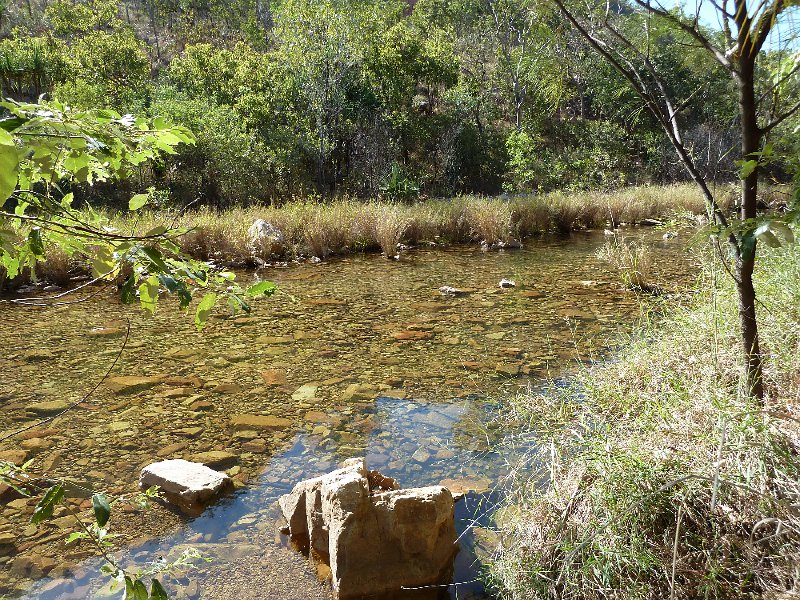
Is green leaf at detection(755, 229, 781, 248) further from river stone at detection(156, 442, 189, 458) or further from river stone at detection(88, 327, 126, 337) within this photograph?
river stone at detection(88, 327, 126, 337)

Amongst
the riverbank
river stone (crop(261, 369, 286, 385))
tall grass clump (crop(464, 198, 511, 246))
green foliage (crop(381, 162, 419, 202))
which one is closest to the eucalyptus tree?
river stone (crop(261, 369, 286, 385))

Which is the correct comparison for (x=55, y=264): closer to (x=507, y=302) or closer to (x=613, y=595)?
(x=507, y=302)

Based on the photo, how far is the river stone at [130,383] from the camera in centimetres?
463

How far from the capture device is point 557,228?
49.6ft

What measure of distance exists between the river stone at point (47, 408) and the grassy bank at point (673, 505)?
11.2 ft

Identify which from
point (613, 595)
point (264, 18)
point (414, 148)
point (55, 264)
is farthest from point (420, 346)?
point (264, 18)

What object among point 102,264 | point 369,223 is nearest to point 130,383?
point 102,264

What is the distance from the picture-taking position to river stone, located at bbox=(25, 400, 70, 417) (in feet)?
13.7

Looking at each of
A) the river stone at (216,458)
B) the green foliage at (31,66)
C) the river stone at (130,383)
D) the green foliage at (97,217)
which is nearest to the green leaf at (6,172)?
the green foliage at (97,217)

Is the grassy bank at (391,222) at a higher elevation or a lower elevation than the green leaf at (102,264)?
lower

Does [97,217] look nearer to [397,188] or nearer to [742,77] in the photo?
[742,77]

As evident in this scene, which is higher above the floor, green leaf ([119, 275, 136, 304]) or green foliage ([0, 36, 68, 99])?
green foliage ([0, 36, 68, 99])

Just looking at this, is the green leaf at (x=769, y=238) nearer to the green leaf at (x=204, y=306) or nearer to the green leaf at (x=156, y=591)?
the green leaf at (x=204, y=306)

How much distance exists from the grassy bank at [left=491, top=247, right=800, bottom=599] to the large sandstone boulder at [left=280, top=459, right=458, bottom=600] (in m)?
0.28
